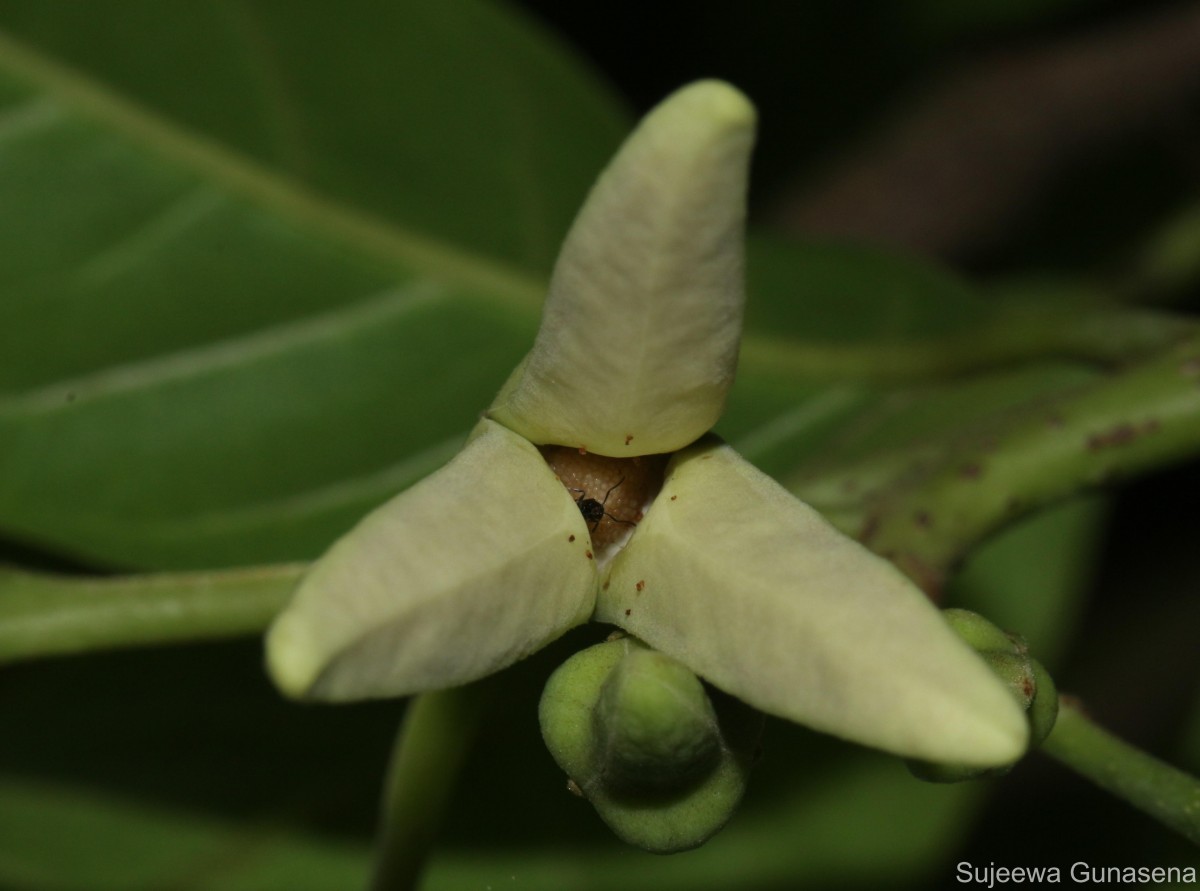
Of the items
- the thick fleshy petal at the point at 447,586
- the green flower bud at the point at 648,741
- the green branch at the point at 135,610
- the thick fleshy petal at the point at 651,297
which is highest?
the thick fleshy petal at the point at 651,297

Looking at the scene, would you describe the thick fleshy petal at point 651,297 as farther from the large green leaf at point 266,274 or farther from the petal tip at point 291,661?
the large green leaf at point 266,274

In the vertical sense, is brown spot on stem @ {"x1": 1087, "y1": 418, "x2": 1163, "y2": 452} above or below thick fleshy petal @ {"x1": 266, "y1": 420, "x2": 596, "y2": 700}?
below

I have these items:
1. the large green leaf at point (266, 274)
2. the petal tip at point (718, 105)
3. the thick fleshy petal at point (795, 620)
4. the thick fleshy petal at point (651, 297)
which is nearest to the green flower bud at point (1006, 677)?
the thick fleshy petal at point (795, 620)

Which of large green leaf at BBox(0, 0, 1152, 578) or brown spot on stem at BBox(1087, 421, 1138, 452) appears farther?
large green leaf at BBox(0, 0, 1152, 578)

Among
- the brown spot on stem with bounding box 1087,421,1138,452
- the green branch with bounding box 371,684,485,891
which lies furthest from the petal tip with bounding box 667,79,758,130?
the brown spot on stem with bounding box 1087,421,1138,452

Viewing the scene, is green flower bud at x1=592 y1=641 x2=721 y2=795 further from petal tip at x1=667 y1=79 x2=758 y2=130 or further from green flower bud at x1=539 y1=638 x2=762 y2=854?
petal tip at x1=667 y1=79 x2=758 y2=130

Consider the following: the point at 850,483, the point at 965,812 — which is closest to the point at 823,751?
the point at 965,812

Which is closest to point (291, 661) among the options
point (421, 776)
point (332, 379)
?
point (421, 776)
